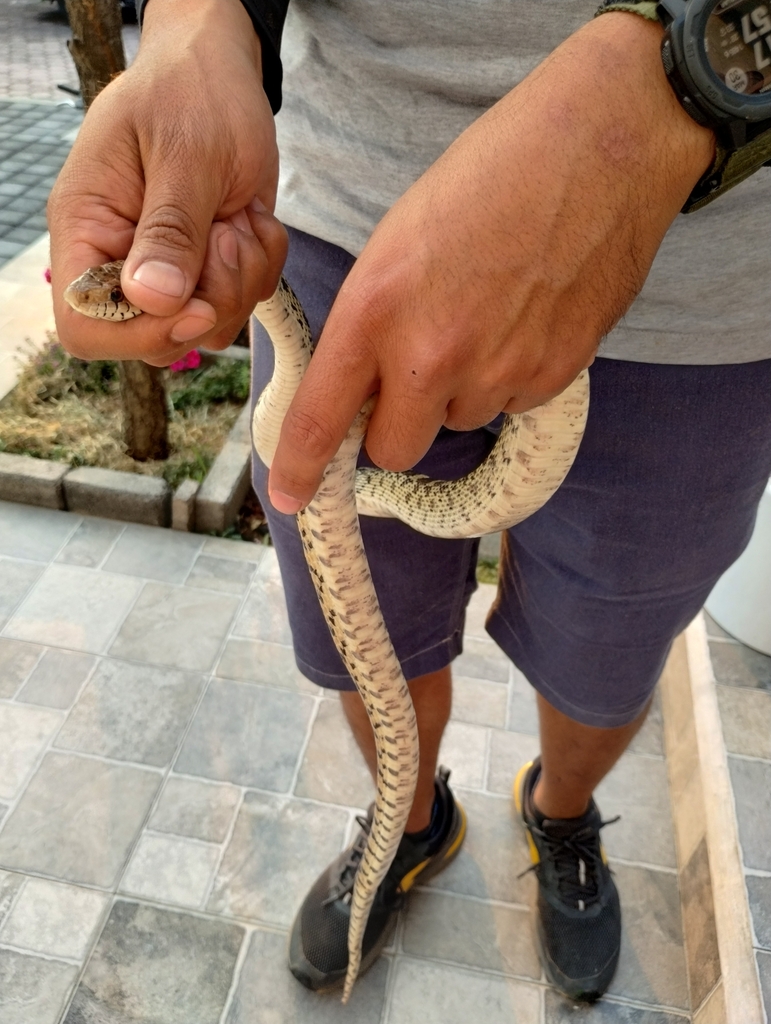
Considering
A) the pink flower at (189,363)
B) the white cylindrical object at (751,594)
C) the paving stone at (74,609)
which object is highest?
the white cylindrical object at (751,594)

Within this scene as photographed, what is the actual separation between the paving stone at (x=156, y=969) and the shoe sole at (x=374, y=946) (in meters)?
0.18

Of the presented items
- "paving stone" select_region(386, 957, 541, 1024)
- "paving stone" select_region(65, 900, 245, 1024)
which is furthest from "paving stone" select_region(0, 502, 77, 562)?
"paving stone" select_region(386, 957, 541, 1024)

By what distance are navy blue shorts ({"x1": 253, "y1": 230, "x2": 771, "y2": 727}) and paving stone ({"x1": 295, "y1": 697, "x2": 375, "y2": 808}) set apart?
0.83 metres

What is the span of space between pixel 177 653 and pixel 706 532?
2039mm

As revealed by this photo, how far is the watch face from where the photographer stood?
746 millimetres

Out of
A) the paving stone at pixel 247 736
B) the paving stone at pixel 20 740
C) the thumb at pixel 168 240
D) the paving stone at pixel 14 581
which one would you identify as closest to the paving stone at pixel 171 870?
the paving stone at pixel 247 736

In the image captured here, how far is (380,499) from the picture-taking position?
1446 millimetres

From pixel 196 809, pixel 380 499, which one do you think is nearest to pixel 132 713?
pixel 196 809

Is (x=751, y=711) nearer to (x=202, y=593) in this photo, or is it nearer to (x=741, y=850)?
(x=741, y=850)

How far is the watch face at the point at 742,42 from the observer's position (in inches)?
29.4

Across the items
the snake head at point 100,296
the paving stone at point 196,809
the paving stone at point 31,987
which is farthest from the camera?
the paving stone at point 196,809

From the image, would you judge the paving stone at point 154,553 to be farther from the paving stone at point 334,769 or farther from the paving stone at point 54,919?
the paving stone at point 54,919

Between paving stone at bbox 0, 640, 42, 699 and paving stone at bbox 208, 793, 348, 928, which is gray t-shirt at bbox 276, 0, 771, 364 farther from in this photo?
paving stone at bbox 0, 640, 42, 699

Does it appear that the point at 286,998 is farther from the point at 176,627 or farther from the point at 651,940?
the point at 176,627
